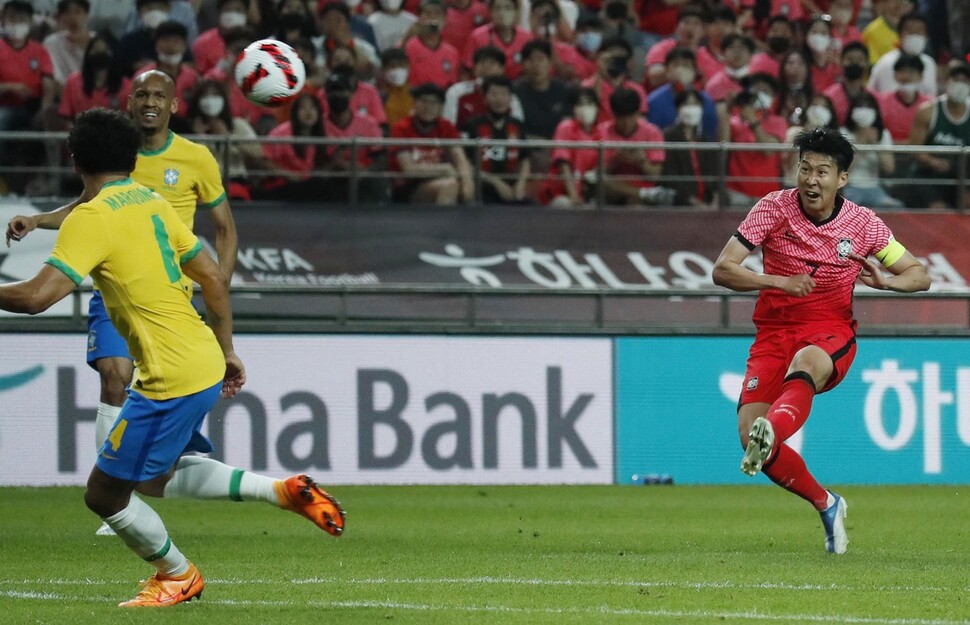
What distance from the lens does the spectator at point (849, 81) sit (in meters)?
16.2

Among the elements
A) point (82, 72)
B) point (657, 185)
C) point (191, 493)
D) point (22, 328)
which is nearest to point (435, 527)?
point (191, 493)

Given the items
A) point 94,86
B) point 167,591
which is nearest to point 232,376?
point 167,591

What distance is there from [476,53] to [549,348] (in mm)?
3658

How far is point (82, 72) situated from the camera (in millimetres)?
14641

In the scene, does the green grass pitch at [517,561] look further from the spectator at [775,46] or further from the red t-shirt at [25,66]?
the spectator at [775,46]

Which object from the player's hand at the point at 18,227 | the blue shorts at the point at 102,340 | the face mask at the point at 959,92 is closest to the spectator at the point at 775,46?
the face mask at the point at 959,92

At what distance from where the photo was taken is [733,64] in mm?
16562

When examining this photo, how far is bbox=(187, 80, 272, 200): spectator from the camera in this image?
13.9m

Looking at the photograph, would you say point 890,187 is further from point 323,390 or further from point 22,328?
point 22,328

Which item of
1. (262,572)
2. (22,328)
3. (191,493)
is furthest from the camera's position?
(22,328)

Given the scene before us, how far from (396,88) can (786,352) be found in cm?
793

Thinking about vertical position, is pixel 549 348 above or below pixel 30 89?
below

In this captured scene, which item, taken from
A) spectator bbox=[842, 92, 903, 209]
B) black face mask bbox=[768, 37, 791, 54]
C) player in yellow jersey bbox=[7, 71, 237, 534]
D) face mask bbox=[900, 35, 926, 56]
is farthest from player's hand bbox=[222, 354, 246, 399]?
face mask bbox=[900, 35, 926, 56]

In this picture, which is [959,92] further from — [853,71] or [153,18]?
[153,18]
